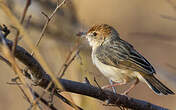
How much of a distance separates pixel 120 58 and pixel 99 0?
25.1 ft

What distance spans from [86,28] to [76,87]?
188 inches

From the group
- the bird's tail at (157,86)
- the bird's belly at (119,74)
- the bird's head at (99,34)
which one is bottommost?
the bird's tail at (157,86)

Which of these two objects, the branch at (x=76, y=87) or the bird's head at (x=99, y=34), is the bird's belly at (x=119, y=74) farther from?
the branch at (x=76, y=87)

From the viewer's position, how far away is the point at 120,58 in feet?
16.9

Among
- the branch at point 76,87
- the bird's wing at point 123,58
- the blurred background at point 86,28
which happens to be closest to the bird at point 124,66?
the bird's wing at point 123,58

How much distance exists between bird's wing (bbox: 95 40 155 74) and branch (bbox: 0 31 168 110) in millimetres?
1113

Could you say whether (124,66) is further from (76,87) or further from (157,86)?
(76,87)

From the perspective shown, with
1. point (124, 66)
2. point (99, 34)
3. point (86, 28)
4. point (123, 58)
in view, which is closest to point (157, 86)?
point (124, 66)

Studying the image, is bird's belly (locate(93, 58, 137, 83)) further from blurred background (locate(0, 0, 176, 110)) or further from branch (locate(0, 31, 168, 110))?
branch (locate(0, 31, 168, 110))

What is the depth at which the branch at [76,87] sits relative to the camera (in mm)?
2910

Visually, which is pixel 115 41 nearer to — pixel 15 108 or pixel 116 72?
pixel 116 72

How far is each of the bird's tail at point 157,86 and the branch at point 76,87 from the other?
777 mm

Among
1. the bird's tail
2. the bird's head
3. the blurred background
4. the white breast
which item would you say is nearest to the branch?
the bird's tail

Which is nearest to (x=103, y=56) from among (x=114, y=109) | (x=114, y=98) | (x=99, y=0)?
(x=114, y=98)
